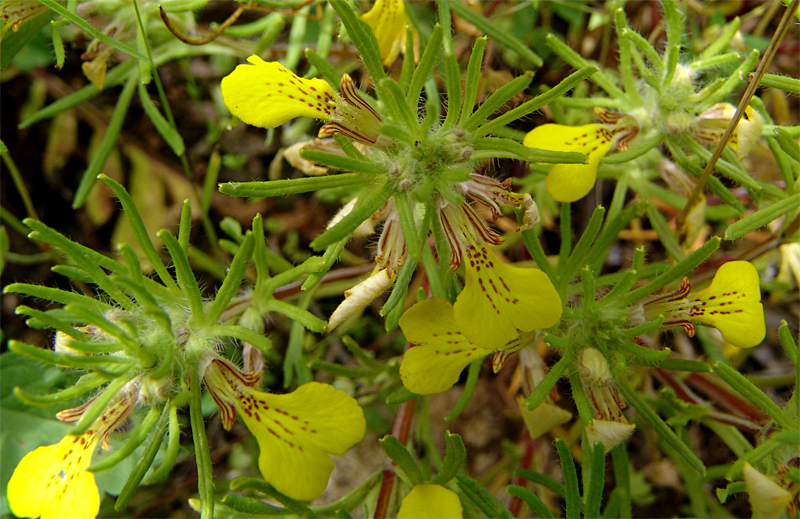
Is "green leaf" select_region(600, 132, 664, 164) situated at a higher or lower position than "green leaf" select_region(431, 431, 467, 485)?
higher

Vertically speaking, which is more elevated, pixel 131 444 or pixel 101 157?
pixel 101 157

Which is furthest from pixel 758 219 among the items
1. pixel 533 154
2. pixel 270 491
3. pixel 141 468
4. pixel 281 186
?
pixel 141 468

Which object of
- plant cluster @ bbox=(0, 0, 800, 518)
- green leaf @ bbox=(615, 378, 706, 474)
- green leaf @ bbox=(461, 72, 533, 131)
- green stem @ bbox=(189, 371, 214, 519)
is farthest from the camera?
green leaf @ bbox=(615, 378, 706, 474)

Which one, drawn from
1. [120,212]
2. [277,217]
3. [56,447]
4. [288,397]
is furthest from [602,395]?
[120,212]

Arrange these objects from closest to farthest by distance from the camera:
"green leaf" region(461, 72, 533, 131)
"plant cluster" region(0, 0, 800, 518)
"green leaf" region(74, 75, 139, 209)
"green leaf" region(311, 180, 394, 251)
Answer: "green leaf" region(311, 180, 394, 251), "green leaf" region(461, 72, 533, 131), "plant cluster" region(0, 0, 800, 518), "green leaf" region(74, 75, 139, 209)

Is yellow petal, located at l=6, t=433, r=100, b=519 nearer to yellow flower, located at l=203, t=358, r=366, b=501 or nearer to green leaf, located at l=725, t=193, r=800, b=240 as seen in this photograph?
yellow flower, located at l=203, t=358, r=366, b=501

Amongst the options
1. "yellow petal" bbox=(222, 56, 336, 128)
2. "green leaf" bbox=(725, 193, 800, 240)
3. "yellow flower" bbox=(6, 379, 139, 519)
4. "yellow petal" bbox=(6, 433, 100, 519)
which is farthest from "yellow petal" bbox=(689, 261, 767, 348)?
"yellow petal" bbox=(6, 433, 100, 519)

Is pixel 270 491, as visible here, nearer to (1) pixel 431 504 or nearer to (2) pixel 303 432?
(2) pixel 303 432

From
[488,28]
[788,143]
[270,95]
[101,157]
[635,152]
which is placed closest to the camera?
[270,95]
